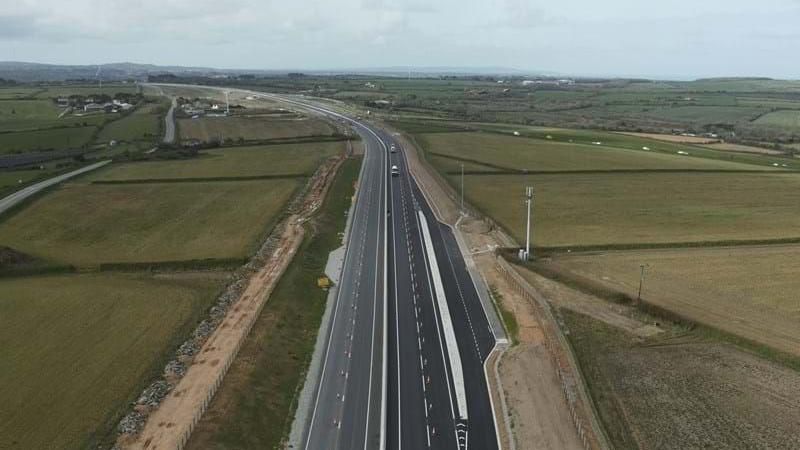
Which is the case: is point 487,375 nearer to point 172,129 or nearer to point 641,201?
point 641,201

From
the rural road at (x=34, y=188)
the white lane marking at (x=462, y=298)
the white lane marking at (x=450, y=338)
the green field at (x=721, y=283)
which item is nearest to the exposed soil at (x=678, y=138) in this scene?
the green field at (x=721, y=283)

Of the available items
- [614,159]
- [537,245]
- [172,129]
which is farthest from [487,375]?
[172,129]

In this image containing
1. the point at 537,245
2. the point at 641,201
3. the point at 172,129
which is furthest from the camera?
the point at 172,129

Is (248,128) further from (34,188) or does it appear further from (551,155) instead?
(551,155)

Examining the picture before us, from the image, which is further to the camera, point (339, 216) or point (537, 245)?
point (339, 216)

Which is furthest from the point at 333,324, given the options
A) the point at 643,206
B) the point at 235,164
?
the point at 235,164

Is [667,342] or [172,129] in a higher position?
[172,129]
